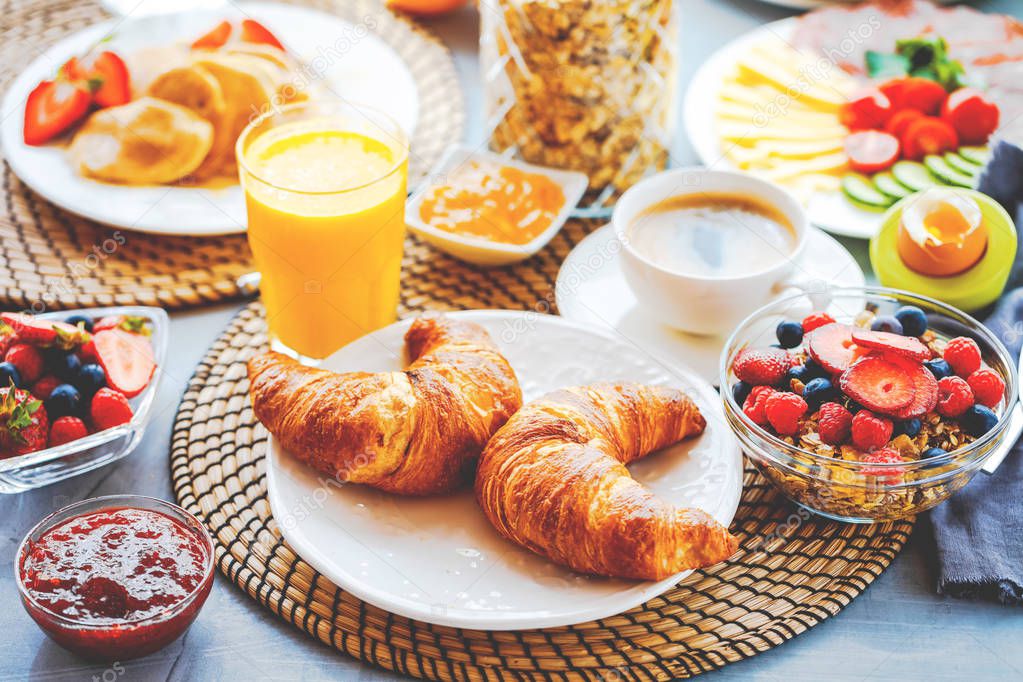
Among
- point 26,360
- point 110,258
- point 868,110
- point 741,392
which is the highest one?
point 868,110

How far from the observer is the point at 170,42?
7.34 feet

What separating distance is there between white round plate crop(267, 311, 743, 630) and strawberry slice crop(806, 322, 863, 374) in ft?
0.53

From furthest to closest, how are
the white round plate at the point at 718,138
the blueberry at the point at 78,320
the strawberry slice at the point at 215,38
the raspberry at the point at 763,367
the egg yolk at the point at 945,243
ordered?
the strawberry slice at the point at 215,38 → the white round plate at the point at 718,138 → the egg yolk at the point at 945,243 → the blueberry at the point at 78,320 → the raspberry at the point at 763,367

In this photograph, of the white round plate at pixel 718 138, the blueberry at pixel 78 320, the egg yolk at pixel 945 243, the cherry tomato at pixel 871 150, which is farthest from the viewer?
the cherry tomato at pixel 871 150

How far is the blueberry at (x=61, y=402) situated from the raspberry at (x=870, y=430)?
1003 mm

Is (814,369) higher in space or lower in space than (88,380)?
higher

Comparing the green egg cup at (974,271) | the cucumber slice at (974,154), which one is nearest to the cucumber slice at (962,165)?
the cucumber slice at (974,154)

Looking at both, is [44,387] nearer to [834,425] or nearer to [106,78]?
[106,78]

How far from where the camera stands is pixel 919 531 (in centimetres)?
140

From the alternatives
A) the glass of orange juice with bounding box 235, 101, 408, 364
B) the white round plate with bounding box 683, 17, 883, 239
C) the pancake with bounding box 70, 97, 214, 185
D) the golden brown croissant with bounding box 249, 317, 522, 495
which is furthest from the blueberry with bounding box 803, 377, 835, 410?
the pancake with bounding box 70, 97, 214, 185

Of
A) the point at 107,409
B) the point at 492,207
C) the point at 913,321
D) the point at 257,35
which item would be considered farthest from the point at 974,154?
the point at 107,409

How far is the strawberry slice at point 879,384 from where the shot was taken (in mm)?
1267

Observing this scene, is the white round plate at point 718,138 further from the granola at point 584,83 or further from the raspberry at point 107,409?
the raspberry at point 107,409

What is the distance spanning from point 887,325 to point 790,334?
0.43 ft
